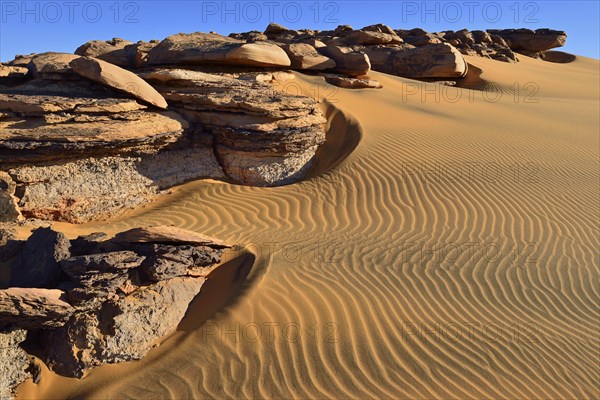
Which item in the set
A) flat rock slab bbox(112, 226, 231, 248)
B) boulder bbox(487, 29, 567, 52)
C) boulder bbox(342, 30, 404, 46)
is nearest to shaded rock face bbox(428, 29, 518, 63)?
boulder bbox(487, 29, 567, 52)

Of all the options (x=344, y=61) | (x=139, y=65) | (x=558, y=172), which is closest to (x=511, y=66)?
(x=344, y=61)

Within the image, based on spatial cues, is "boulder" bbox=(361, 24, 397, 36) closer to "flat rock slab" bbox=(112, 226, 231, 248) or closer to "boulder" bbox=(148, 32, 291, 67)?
"boulder" bbox=(148, 32, 291, 67)

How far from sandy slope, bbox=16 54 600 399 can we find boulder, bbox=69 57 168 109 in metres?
2.33

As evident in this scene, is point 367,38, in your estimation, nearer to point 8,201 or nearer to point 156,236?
point 8,201

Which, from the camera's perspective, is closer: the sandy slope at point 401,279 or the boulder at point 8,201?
the sandy slope at point 401,279

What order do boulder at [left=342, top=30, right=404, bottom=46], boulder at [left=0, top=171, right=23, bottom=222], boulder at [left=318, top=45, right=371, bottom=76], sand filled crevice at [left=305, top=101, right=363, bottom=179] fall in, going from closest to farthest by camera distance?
boulder at [left=0, top=171, right=23, bottom=222]
sand filled crevice at [left=305, top=101, right=363, bottom=179]
boulder at [left=318, top=45, right=371, bottom=76]
boulder at [left=342, top=30, right=404, bottom=46]

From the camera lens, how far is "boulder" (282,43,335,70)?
1598 centimetres

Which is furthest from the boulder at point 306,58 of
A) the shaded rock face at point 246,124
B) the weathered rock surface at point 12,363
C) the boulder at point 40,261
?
the weathered rock surface at point 12,363

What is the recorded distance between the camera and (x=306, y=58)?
16.1 m

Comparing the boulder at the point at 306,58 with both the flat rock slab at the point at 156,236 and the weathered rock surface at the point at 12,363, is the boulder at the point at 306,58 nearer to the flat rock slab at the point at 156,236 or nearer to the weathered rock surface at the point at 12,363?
the flat rock slab at the point at 156,236

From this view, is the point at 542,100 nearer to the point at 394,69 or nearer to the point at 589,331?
the point at 394,69

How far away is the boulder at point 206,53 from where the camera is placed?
1297cm

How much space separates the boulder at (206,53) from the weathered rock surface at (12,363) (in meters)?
9.86

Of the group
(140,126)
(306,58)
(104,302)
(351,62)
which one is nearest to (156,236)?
(104,302)
